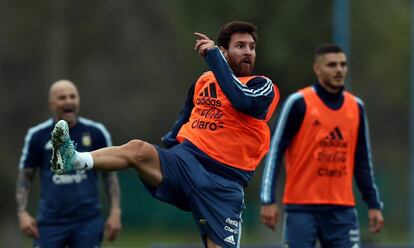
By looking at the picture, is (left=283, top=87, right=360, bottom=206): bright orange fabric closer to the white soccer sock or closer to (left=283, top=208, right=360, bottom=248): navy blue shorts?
(left=283, top=208, right=360, bottom=248): navy blue shorts

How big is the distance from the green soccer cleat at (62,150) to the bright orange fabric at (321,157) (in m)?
3.07

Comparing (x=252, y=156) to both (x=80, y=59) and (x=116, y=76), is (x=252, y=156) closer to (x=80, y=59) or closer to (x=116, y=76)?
(x=80, y=59)

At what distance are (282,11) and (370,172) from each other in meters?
10.6

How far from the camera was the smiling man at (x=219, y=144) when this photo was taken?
862 cm

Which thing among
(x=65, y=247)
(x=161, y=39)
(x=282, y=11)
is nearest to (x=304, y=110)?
(x=65, y=247)

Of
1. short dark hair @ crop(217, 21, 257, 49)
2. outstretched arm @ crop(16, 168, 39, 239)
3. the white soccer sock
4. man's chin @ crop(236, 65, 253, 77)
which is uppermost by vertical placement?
short dark hair @ crop(217, 21, 257, 49)

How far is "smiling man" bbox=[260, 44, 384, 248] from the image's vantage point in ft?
34.6

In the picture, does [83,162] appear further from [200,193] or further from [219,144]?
[219,144]

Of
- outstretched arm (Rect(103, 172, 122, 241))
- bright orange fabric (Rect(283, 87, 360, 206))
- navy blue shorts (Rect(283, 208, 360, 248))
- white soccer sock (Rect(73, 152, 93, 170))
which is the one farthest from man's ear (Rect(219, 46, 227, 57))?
outstretched arm (Rect(103, 172, 122, 241))

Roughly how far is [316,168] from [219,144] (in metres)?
2.01

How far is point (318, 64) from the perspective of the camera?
36.7 ft

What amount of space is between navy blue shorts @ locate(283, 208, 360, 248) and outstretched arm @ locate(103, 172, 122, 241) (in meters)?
1.81

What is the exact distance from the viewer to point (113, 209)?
11.6 metres

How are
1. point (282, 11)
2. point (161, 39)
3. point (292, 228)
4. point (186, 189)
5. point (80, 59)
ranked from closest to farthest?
point (186, 189)
point (292, 228)
point (282, 11)
point (80, 59)
point (161, 39)
